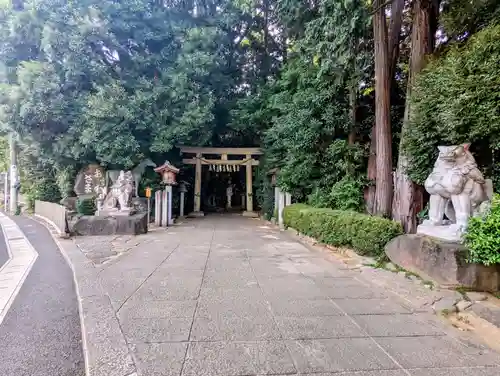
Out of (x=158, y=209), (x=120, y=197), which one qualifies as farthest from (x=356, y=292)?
(x=158, y=209)

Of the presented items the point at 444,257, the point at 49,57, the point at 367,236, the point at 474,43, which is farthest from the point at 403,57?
the point at 49,57

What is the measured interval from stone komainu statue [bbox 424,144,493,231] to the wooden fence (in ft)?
29.6

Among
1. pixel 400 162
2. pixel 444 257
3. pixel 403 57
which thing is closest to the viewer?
pixel 444 257

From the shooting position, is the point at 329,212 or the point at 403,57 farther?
the point at 403,57

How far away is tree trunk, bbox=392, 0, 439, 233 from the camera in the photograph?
5.98 meters

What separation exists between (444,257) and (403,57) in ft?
22.4

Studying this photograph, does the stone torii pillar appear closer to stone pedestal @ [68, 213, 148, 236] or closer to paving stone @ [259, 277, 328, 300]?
stone pedestal @ [68, 213, 148, 236]

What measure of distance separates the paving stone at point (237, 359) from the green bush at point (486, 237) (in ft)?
8.13

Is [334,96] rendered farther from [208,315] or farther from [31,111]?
[31,111]

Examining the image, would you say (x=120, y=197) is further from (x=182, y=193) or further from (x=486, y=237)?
(x=486, y=237)

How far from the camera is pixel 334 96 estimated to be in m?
9.30

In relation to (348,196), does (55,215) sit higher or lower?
lower

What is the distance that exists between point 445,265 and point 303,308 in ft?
6.37

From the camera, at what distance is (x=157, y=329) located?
2.85 m
